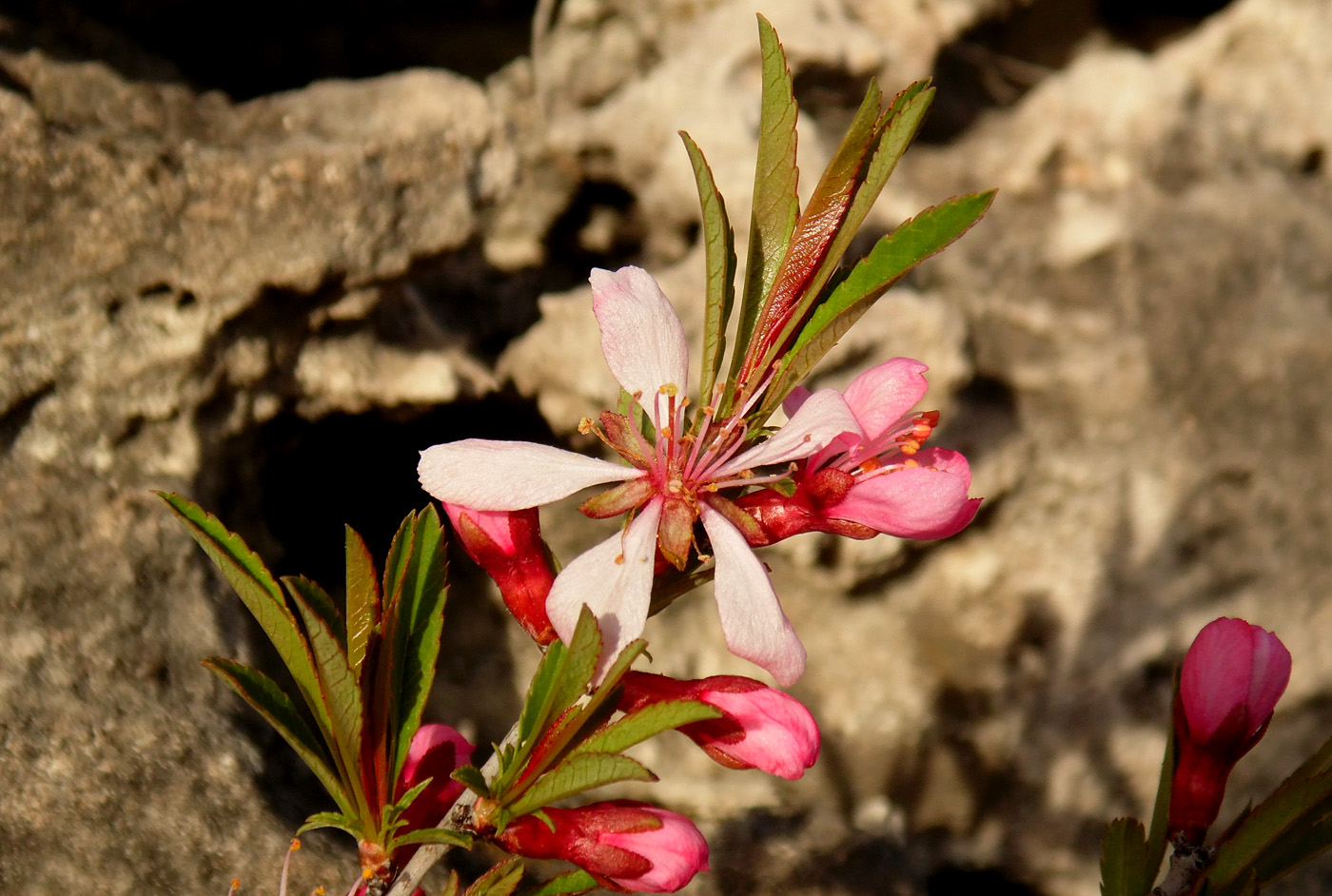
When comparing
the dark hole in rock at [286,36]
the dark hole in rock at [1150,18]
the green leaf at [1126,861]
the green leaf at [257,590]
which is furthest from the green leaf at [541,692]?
the dark hole in rock at [1150,18]

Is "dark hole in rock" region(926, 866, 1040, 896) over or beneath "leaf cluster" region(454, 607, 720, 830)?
beneath

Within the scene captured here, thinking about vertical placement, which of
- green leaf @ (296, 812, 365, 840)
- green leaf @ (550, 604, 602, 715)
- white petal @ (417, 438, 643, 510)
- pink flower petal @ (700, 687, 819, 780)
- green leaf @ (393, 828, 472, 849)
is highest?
white petal @ (417, 438, 643, 510)

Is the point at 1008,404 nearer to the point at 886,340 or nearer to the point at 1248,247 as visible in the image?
the point at 886,340

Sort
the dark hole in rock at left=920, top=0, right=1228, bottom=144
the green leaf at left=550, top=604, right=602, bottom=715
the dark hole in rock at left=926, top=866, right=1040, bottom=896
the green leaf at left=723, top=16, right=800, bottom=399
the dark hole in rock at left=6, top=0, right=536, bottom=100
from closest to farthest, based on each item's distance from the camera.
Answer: the green leaf at left=550, top=604, right=602, bottom=715 → the green leaf at left=723, top=16, right=800, bottom=399 → the dark hole in rock at left=6, top=0, right=536, bottom=100 → the dark hole in rock at left=926, top=866, right=1040, bottom=896 → the dark hole in rock at left=920, top=0, right=1228, bottom=144

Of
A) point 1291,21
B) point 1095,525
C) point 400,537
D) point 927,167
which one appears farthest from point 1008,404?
point 400,537

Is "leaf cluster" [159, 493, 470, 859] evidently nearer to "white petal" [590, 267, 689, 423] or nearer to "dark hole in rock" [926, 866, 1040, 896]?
"white petal" [590, 267, 689, 423]

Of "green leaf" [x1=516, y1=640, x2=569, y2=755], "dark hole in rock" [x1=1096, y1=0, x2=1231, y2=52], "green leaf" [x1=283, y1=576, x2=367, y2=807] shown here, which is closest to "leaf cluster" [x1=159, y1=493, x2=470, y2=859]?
"green leaf" [x1=283, y1=576, x2=367, y2=807]

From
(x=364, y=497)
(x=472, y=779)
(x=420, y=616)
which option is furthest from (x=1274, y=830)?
(x=364, y=497)

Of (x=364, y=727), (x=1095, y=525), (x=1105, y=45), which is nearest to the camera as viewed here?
(x=364, y=727)
